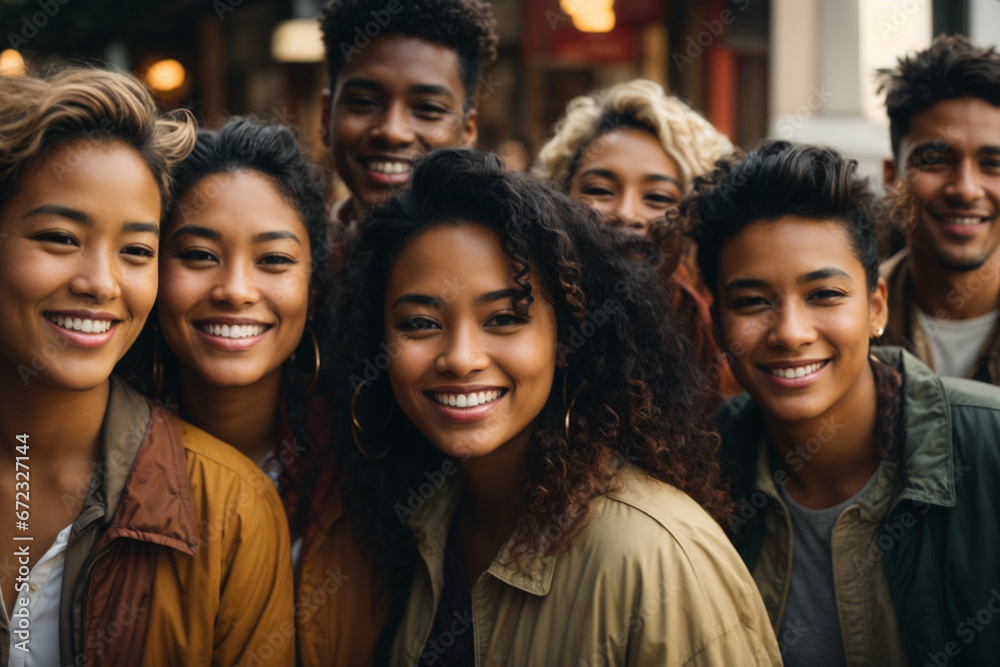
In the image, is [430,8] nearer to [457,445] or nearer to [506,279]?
[506,279]

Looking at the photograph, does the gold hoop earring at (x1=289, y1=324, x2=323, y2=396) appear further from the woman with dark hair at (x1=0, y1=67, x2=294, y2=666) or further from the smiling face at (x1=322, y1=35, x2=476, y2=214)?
the smiling face at (x1=322, y1=35, x2=476, y2=214)

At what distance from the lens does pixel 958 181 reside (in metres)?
3.72

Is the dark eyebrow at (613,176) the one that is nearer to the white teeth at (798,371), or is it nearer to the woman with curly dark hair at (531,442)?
the woman with curly dark hair at (531,442)

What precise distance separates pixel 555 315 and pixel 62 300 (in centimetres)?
143

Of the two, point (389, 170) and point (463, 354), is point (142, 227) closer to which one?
point (463, 354)

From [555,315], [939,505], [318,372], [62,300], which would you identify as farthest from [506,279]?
[939,505]

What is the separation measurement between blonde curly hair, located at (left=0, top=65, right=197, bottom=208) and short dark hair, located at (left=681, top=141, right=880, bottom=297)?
1870 mm

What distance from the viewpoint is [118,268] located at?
96.4 inches

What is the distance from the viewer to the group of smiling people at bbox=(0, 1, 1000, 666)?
241 cm

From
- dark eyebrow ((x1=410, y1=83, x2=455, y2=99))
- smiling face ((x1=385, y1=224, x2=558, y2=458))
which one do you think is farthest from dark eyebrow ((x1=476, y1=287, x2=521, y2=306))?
dark eyebrow ((x1=410, y1=83, x2=455, y2=99))

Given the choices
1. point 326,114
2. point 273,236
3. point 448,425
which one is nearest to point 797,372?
point 448,425

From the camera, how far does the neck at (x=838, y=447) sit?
2.95 meters

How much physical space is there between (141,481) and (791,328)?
2.07 metres

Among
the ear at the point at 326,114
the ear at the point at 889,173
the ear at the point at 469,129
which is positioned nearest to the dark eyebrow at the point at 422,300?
the ear at the point at 469,129
